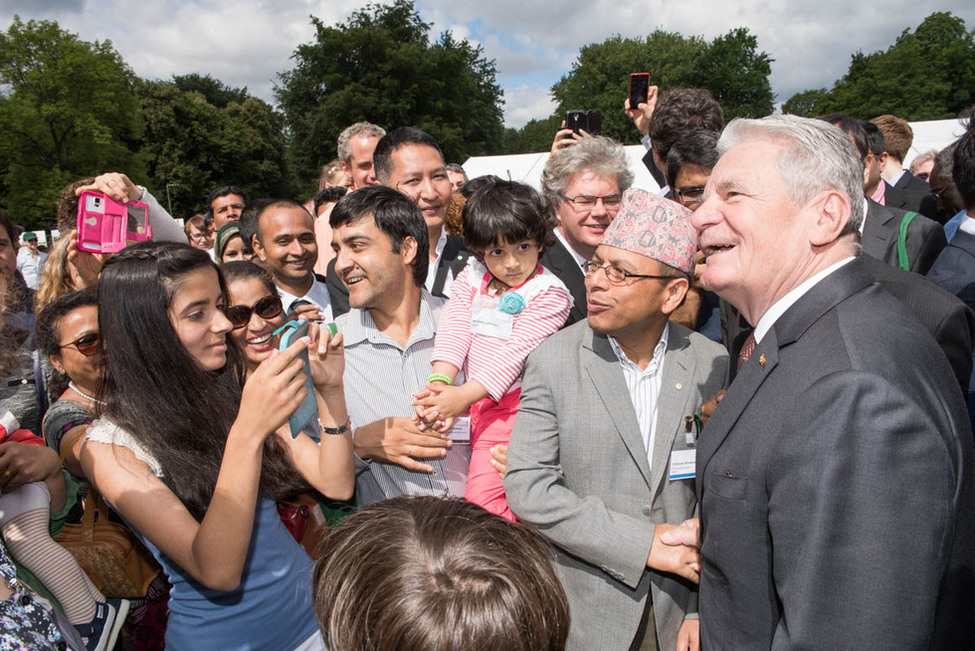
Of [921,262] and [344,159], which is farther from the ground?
[344,159]

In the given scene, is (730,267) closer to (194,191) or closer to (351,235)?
(351,235)

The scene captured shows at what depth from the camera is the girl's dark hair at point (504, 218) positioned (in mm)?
2582

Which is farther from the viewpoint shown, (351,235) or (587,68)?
(587,68)

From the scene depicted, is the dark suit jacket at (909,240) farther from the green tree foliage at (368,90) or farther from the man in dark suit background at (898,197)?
the green tree foliage at (368,90)

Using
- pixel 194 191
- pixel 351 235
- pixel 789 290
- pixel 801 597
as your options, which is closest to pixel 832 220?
pixel 789 290

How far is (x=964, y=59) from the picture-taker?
→ 159ft

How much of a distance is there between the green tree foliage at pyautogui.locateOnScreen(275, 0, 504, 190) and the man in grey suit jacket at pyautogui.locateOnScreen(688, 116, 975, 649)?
121 feet

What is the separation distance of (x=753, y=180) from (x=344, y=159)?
5.03 metres

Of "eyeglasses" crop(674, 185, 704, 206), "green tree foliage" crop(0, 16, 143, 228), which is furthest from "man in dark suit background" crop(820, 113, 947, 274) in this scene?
"green tree foliage" crop(0, 16, 143, 228)

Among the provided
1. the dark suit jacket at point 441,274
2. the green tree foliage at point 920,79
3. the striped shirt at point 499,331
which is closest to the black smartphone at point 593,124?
the dark suit jacket at point 441,274

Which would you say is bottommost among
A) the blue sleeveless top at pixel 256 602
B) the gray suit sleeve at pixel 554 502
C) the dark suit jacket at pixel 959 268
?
the blue sleeveless top at pixel 256 602

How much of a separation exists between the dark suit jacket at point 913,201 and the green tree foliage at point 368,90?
1339 inches

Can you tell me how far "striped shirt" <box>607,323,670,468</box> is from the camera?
2100 mm

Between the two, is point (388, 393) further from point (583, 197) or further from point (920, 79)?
point (920, 79)
